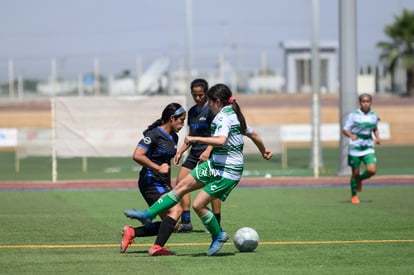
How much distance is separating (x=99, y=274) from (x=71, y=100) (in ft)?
53.4

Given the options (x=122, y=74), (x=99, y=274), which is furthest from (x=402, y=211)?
(x=122, y=74)

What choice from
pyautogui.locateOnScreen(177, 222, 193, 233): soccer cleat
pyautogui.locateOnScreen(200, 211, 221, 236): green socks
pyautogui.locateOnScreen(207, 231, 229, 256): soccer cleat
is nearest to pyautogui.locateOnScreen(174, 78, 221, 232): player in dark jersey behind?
pyautogui.locateOnScreen(177, 222, 193, 233): soccer cleat

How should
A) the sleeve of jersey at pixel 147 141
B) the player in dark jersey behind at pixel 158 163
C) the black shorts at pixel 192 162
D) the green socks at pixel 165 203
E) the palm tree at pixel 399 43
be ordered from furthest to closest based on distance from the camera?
the palm tree at pixel 399 43 < the black shorts at pixel 192 162 < the sleeve of jersey at pixel 147 141 < the player in dark jersey behind at pixel 158 163 < the green socks at pixel 165 203

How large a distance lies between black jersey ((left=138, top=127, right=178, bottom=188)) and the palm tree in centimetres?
5063

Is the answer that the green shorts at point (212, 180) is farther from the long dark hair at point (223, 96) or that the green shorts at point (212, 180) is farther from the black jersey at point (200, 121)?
the black jersey at point (200, 121)

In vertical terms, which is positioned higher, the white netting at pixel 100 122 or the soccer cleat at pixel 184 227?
the white netting at pixel 100 122

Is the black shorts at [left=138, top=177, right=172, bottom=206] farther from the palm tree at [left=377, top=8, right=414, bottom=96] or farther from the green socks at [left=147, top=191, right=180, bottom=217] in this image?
the palm tree at [left=377, top=8, right=414, bottom=96]

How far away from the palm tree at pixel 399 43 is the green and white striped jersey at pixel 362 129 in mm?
43263

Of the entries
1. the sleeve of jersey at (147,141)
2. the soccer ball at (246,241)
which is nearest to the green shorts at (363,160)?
the soccer ball at (246,241)

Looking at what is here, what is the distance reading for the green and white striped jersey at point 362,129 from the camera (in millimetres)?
19031

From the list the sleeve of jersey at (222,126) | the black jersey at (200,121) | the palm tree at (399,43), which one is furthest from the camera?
the palm tree at (399,43)

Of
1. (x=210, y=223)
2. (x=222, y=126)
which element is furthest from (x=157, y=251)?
(x=222, y=126)

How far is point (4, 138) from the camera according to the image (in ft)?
110

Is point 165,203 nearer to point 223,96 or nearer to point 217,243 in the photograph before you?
point 217,243
